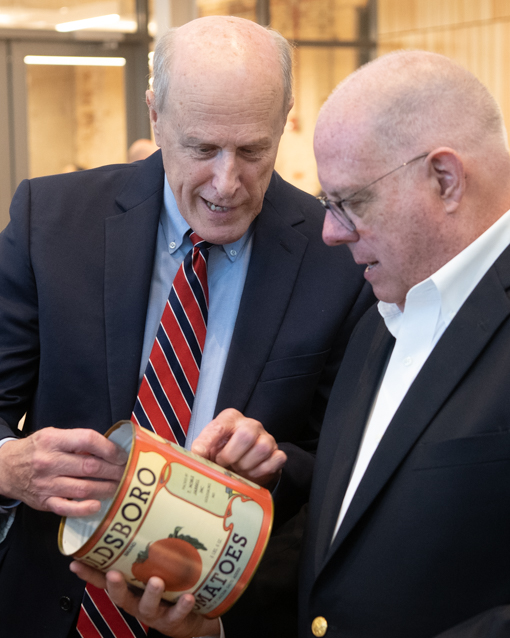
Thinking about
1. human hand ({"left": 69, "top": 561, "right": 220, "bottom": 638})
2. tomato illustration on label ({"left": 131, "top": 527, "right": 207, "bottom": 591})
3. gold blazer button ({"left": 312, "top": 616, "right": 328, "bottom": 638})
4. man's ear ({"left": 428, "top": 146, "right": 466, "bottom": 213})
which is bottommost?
gold blazer button ({"left": 312, "top": 616, "right": 328, "bottom": 638})

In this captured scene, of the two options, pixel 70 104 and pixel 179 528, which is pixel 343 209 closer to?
pixel 179 528

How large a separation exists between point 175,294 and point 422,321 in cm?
59

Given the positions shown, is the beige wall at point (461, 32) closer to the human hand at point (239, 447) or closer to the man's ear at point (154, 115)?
the man's ear at point (154, 115)

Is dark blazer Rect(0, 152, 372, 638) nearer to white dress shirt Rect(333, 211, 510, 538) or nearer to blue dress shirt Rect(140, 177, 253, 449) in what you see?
blue dress shirt Rect(140, 177, 253, 449)

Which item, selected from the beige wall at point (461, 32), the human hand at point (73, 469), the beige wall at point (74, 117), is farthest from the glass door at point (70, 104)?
the human hand at point (73, 469)

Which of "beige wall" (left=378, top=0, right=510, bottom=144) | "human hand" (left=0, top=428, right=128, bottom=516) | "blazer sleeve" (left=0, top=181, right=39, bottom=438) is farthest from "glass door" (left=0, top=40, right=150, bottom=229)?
"human hand" (left=0, top=428, right=128, bottom=516)

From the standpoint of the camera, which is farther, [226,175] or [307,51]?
[307,51]

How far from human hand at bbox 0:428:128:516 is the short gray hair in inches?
29.8

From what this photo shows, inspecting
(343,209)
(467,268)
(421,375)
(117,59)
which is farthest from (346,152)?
(117,59)

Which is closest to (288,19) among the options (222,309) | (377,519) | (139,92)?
(139,92)

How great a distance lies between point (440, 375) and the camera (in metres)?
1.11

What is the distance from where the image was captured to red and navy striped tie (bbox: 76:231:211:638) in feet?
4.98

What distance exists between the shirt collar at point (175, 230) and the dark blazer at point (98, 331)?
0.04 m

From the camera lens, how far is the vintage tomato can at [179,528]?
1010 millimetres
